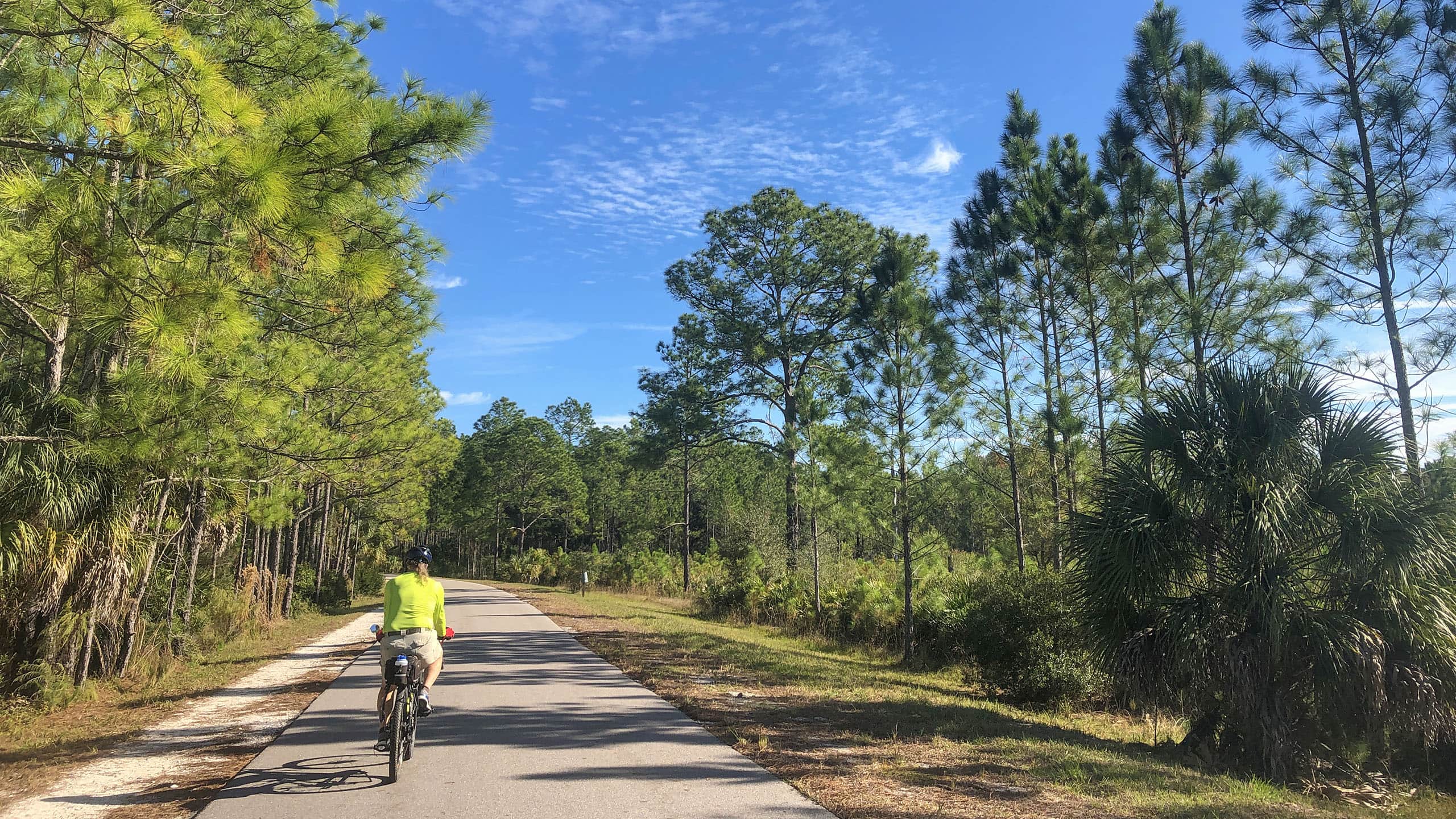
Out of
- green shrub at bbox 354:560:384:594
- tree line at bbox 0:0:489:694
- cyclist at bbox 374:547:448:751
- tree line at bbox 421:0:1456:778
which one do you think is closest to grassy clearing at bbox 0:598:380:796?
tree line at bbox 0:0:489:694

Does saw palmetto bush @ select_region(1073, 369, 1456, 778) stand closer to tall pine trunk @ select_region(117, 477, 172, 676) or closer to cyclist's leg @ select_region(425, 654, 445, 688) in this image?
cyclist's leg @ select_region(425, 654, 445, 688)

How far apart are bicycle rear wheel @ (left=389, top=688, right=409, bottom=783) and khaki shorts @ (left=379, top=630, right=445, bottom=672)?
390 millimetres

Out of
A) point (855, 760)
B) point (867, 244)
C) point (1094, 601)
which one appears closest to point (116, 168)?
point (855, 760)

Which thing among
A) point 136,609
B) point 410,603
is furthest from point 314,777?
point 136,609

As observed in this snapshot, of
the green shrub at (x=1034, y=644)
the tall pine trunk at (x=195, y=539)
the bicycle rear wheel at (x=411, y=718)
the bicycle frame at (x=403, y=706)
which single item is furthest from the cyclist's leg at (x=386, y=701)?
the green shrub at (x=1034, y=644)

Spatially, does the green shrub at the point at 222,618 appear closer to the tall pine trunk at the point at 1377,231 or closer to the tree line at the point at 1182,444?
the tree line at the point at 1182,444

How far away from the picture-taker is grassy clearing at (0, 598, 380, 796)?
6.42 metres

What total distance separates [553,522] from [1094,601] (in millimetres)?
69824

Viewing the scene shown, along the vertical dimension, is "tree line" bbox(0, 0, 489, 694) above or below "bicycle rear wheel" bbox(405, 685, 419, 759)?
above

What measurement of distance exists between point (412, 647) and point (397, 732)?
781 mm

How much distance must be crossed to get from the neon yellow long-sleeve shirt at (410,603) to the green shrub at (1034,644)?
8.81 meters

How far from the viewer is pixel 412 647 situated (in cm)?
636

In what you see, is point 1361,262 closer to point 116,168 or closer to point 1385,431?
point 1385,431

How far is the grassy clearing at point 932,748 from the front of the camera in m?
5.40
